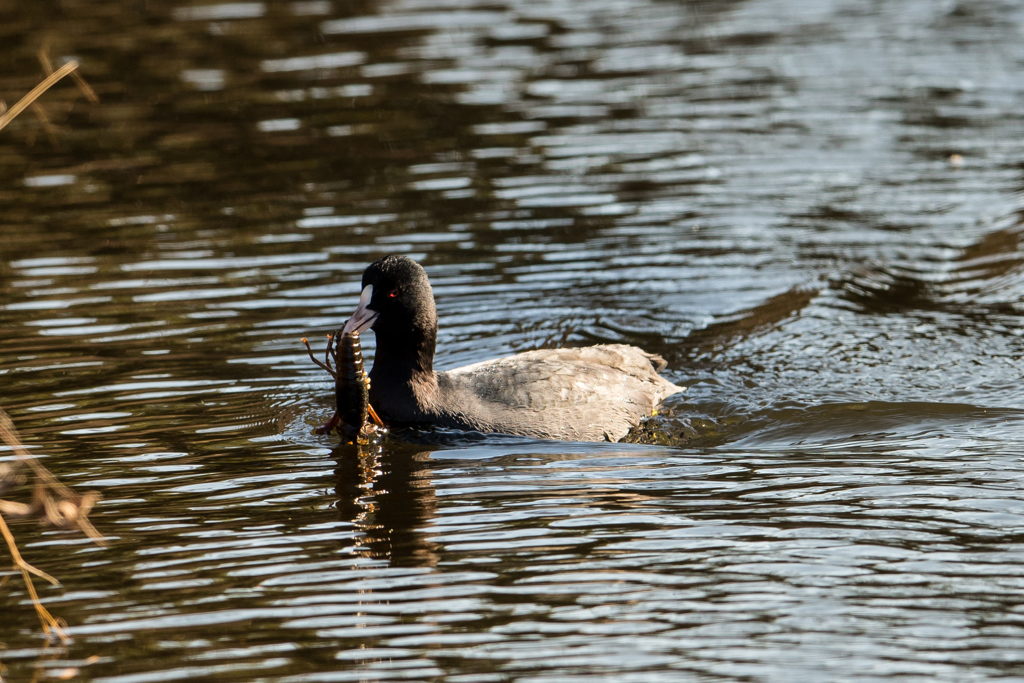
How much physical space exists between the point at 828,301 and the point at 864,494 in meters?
4.20

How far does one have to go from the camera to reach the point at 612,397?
873 centimetres

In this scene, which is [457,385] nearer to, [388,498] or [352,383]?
[352,383]

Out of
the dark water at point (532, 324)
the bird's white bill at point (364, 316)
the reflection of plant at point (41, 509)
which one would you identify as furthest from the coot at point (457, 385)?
the reflection of plant at point (41, 509)

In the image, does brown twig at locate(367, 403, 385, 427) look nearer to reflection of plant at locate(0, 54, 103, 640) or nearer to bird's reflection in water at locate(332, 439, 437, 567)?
bird's reflection in water at locate(332, 439, 437, 567)

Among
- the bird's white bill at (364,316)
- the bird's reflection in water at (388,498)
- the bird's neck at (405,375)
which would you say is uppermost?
the bird's white bill at (364,316)

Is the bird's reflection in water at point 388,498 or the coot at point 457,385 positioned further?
the coot at point 457,385

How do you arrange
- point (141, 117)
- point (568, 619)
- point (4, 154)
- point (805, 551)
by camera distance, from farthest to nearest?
point (141, 117) < point (4, 154) < point (805, 551) < point (568, 619)

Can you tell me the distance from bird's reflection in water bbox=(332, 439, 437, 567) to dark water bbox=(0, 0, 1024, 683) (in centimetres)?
3

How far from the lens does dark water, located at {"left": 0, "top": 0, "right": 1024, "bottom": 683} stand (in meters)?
5.59

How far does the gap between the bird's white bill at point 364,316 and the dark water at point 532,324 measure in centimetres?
85

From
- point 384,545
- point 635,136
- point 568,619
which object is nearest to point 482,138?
point 635,136

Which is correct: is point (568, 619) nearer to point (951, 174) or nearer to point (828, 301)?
point (828, 301)

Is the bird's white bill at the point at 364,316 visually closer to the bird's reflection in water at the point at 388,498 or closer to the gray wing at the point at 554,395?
the gray wing at the point at 554,395

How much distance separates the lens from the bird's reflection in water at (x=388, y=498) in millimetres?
6461
